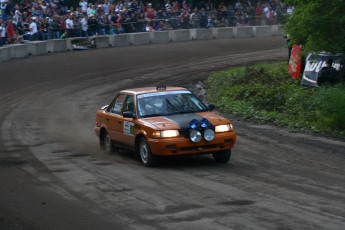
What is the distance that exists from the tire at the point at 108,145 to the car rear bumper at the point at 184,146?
2.32 metres

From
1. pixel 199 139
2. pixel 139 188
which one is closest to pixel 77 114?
pixel 199 139

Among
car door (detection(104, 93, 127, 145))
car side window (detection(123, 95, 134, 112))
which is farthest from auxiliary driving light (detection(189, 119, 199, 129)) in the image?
car door (detection(104, 93, 127, 145))

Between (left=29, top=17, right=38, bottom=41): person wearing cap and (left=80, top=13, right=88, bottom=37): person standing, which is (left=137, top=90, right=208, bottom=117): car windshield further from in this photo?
(left=80, top=13, right=88, bottom=37): person standing

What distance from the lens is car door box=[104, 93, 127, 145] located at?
14863 mm

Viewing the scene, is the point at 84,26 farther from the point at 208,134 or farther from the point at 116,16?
the point at 208,134

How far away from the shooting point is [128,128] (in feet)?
47.0

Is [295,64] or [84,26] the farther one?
[84,26]

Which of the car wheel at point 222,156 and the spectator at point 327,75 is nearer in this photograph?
the car wheel at point 222,156

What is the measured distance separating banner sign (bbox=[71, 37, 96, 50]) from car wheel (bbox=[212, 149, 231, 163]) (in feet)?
89.7

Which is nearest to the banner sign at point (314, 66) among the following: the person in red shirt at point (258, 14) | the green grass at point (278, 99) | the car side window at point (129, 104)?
the green grass at point (278, 99)

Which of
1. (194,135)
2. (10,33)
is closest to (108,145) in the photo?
(194,135)

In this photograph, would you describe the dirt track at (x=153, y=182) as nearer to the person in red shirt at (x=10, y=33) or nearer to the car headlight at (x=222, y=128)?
the car headlight at (x=222, y=128)

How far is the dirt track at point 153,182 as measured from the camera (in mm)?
9156

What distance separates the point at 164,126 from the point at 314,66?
13.5 metres
